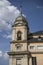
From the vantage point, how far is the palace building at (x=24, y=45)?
157 feet

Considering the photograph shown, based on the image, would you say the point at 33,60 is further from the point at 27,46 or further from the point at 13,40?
the point at 13,40

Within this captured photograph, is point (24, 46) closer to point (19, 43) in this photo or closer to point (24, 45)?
point (24, 45)

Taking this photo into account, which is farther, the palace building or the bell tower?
the palace building

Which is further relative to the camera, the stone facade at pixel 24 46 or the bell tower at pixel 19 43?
the stone facade at pixel 24 46

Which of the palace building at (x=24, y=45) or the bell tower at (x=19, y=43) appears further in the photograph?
the palace building at (x=24, y=45)

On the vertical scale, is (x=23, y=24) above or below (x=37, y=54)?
above

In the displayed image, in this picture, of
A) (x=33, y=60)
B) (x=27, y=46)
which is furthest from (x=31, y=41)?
(x=33, y=60)

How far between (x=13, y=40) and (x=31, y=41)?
4669 millimetres

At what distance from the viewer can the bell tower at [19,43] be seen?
4778 centimetres

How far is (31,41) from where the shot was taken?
164 ft

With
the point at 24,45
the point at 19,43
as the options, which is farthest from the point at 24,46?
the point at 19,43

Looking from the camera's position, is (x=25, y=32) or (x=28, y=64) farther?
(x=25, y=32)

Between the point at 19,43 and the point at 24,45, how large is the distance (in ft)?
4.60

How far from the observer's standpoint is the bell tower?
47781 mm
